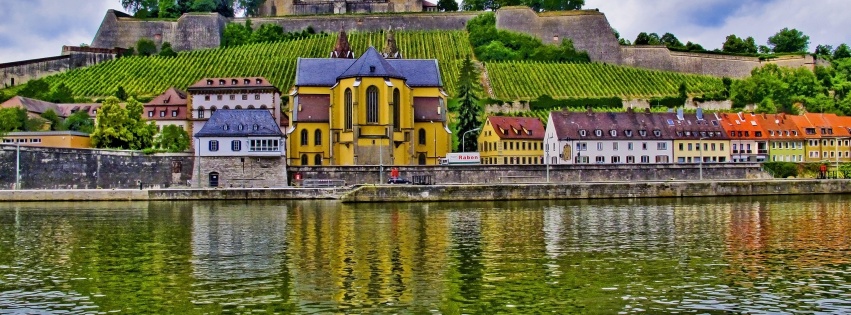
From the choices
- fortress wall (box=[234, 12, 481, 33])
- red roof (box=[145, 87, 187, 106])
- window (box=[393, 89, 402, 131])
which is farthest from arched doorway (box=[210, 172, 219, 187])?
fortress wall (box=[234, 12, 481, 33])

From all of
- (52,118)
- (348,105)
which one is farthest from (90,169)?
(52,118)

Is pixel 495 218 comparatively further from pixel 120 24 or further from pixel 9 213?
pixel 120 24

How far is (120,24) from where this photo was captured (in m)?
132

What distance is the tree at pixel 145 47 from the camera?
12600 cm

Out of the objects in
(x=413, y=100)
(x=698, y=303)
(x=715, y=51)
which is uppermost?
(x=715, y=51)

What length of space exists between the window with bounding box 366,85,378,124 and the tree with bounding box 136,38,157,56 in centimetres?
6164

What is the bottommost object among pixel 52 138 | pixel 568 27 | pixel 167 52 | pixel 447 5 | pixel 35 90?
pixel 52 138

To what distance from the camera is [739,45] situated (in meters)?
132

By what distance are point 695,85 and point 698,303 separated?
96.4 metres

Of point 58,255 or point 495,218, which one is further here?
point 495,218

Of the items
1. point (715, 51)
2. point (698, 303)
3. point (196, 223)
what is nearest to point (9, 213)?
point (196, 223)

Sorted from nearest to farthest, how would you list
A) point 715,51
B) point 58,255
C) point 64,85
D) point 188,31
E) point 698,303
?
1. point 698,303
2. point 58,255
3. point 64,85
4. point 715,51
5. point 188,31

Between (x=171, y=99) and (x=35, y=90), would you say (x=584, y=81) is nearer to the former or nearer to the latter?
(x=171, y=99)

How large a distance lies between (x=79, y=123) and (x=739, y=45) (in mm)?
84285
